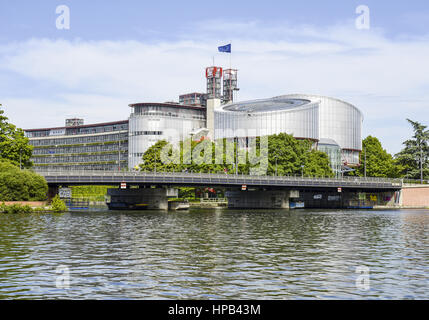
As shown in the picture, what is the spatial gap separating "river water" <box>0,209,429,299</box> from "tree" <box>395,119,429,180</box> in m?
118

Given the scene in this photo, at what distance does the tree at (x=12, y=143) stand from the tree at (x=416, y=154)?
339ft

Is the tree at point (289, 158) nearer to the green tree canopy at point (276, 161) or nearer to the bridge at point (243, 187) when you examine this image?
the green tree canopy at point (276, 161)

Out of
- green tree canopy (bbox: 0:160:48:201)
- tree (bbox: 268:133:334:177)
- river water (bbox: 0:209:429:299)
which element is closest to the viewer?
river water (bbox: 0:209:429:299)

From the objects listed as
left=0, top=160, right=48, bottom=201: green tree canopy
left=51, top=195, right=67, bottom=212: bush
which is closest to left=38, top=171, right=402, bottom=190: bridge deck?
left=51, top=195, right=67, bottom=212: bush

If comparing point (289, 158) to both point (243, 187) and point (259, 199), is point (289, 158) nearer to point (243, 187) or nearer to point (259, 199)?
point (259, 199)

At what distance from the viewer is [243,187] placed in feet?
425

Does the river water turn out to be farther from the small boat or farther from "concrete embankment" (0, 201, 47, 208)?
the small boat

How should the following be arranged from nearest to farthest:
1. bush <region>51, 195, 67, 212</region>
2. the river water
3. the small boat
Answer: the river water, bush <region>51, 195, 67, 212</region>, the small boat

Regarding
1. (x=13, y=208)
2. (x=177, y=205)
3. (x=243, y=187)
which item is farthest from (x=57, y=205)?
(x=243, y=187)

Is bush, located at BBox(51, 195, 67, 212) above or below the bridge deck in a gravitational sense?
below

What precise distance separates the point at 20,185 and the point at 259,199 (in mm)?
63206

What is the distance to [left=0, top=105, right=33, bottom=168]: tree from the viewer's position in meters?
120

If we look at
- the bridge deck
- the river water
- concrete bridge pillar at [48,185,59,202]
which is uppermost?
the bridge deck
